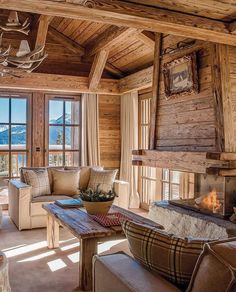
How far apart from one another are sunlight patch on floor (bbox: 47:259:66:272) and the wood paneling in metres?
3.38

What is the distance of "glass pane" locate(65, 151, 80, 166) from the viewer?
6.79 metres

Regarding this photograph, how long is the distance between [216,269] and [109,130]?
5651 millimetres

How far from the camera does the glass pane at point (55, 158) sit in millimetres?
6625

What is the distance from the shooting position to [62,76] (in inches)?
242

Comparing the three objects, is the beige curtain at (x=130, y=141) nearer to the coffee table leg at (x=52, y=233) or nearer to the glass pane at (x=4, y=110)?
the glass pane at (x=4, y=110)

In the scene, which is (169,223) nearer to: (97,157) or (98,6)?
(98,6)

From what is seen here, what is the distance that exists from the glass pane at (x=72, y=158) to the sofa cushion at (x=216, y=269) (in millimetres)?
5419

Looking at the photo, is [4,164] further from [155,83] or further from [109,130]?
[155,83]

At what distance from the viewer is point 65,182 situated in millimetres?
5395

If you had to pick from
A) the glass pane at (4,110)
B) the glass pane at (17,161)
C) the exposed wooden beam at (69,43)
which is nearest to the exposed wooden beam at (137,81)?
the exposed wooden beam at (69,43)

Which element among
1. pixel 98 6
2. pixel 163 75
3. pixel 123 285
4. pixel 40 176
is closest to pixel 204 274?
pixel 123 285

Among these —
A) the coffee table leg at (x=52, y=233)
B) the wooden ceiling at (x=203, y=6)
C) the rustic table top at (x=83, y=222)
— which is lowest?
the coffee table leg at (x=52, y=233)

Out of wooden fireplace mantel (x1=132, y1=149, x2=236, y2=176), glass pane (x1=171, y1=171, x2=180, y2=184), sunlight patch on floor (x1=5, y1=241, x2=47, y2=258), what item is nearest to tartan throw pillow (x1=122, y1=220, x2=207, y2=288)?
wooden fireplace mantel (x1=132, y1=149, x2=236, y2=176)

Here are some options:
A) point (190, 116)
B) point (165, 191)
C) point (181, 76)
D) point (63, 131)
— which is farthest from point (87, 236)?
point (63, 131)
